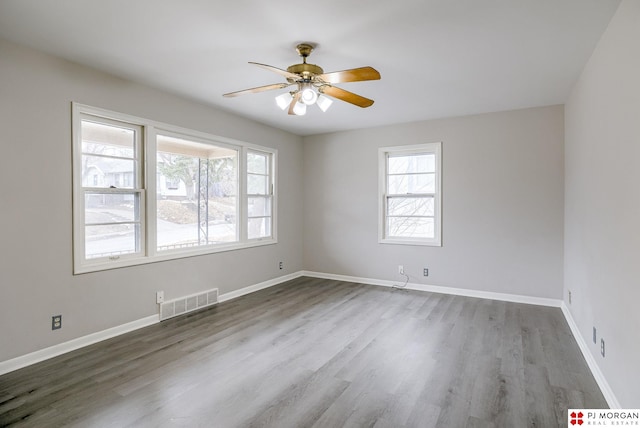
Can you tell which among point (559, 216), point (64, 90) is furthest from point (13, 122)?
point (559, 216)

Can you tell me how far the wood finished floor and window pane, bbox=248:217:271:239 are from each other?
1.54 m

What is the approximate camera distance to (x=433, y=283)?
527cm

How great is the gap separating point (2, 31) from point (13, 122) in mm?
676

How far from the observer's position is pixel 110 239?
3.53 metres

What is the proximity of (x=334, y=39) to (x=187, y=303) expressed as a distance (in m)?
3.40

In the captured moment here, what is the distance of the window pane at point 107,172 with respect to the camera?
3.33m

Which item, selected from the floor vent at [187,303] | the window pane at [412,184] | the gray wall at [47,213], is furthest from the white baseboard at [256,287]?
the window pane at [412,184]

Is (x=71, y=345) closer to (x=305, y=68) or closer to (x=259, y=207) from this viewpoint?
(x=259, y=207)

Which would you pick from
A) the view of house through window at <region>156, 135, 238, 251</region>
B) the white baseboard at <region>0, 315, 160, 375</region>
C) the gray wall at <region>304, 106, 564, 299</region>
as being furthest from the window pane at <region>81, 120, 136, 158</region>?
the gray wall at <region>304, 106, 564, 299</region>

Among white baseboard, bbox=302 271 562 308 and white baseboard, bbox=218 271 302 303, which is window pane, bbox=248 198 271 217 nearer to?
white baseboard, bbox=218 271 302 303

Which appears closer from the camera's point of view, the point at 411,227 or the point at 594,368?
the point at 594,368

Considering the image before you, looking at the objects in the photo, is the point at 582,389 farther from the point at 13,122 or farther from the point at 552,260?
the point at 13,122

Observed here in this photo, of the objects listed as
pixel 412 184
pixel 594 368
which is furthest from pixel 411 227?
pixel 594 368

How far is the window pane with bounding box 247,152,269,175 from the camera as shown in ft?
17.4
